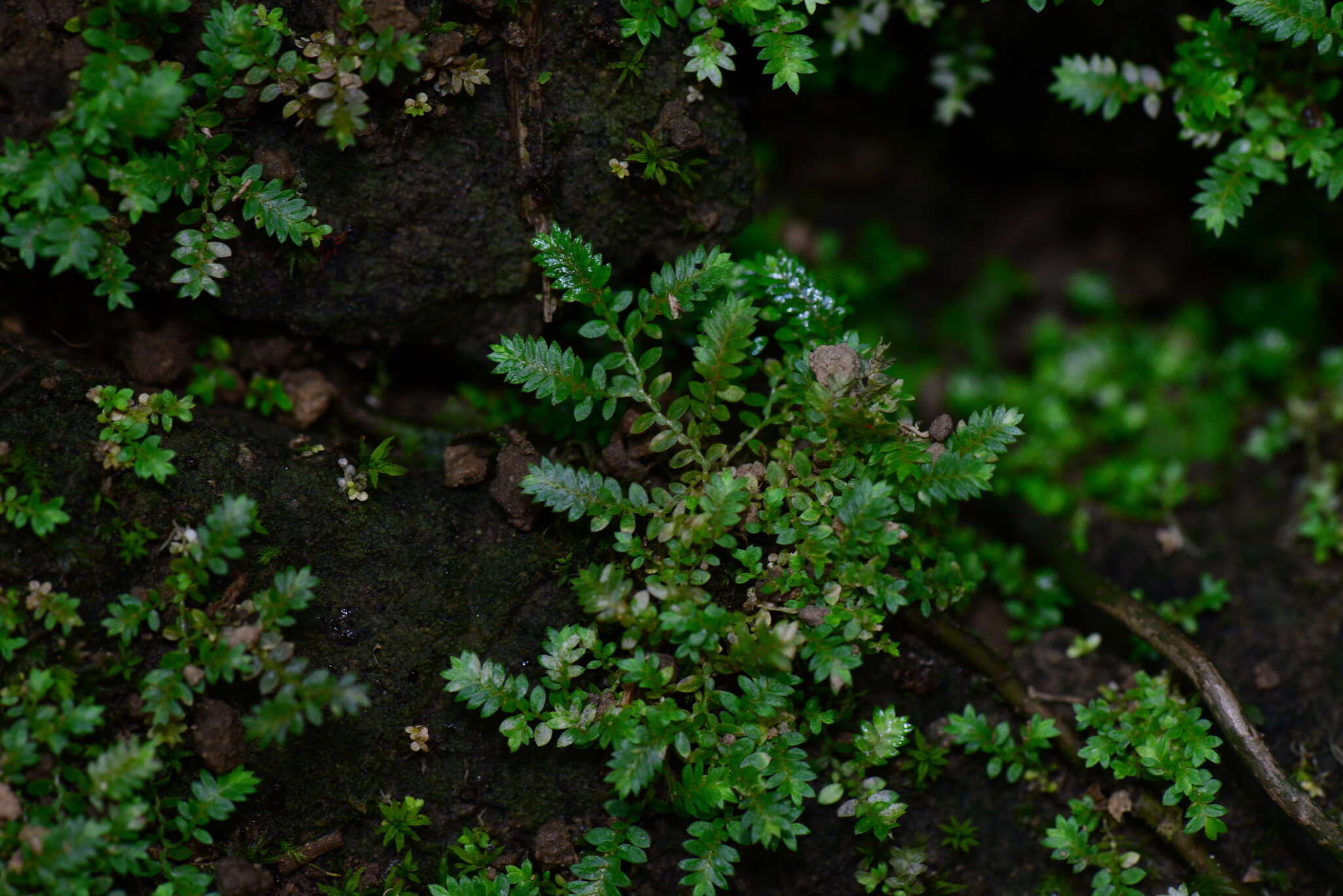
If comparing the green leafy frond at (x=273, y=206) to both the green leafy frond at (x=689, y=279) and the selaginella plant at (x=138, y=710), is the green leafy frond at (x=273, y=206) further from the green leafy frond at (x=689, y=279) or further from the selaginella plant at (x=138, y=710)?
the green leafy frond at (x=689, y=279)

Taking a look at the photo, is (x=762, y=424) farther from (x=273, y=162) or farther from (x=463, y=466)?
(x=273, y=162)

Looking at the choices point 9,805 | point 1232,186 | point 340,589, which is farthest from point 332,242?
point 1232,186

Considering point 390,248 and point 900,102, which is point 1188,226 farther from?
point 390,248

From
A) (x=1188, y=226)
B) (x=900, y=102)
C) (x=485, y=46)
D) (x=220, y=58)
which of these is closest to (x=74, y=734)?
(x=220, y=58)

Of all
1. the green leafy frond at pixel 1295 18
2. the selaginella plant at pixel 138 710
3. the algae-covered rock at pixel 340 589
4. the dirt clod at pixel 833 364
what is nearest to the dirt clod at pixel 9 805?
the selaginella plant at pixel 138 710

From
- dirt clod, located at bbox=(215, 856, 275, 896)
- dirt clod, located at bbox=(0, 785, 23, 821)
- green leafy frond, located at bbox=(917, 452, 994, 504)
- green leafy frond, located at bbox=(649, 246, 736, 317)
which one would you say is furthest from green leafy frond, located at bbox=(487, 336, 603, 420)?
dirt clod, located at bbox=(0, 785, 23, 821)

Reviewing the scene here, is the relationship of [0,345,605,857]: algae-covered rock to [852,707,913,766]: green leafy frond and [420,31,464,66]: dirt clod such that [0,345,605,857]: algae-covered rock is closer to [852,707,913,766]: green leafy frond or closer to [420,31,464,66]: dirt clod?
[852,707,913,766]: green leafy frond
